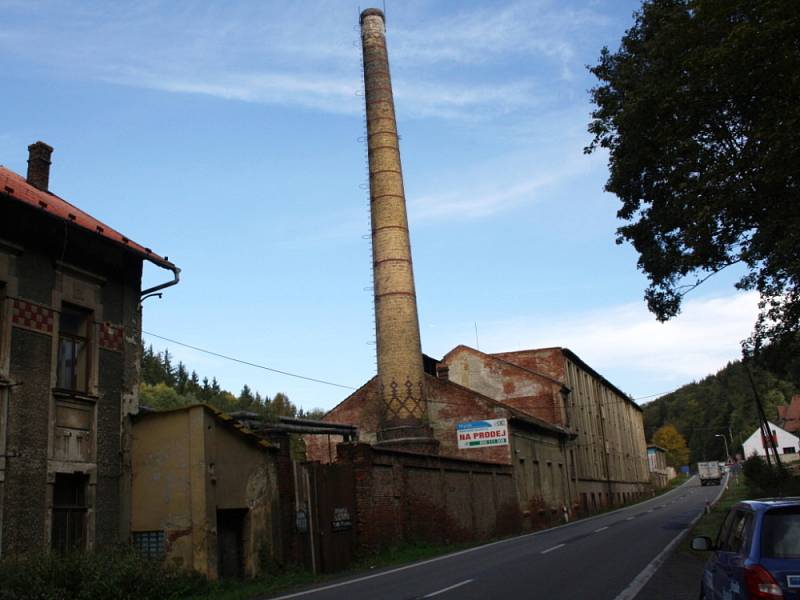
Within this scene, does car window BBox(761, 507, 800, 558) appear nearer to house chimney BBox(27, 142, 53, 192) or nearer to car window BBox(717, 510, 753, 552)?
car window BBox(717, 510, 753, 552)

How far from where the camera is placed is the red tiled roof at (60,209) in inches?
504

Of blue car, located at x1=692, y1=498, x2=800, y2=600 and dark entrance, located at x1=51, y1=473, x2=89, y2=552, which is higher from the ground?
dark entrance, located at x1=51, y1=473, x2=89, y2=552

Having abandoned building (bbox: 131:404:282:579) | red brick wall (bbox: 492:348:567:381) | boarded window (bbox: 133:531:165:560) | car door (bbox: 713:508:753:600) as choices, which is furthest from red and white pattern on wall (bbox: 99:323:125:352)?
red brick wall (bbox: 492:348:567:381)

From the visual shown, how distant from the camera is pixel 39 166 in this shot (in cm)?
Result: 1670

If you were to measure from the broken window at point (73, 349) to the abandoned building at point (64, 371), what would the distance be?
0.07 feet

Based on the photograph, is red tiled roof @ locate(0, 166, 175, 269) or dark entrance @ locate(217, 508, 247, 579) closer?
red tiled roof @ locate(0, 166, 175, 269)

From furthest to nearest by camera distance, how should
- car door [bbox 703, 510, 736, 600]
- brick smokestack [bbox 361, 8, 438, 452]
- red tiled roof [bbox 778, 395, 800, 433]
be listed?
red tiled roof [bbox 778, 395, 800, 433] → brick smokestack [bbox 361, 8, 438, 452] → car door [bbox 703, 510, 736, 600]

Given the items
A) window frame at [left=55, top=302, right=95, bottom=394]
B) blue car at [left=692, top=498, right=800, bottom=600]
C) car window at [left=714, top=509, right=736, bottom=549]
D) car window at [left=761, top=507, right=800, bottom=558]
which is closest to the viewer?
blue car at [left=692, top=498, right=800, bottom=600]

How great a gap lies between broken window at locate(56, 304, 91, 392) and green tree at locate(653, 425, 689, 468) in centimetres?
12812

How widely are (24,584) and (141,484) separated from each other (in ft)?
14.6

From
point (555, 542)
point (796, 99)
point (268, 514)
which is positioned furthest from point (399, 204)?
point (796, 99)

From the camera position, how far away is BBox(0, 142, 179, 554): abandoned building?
1223cm

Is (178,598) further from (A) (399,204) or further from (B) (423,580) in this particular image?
(A) (399,204)

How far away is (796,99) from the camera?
12977 millimetres
